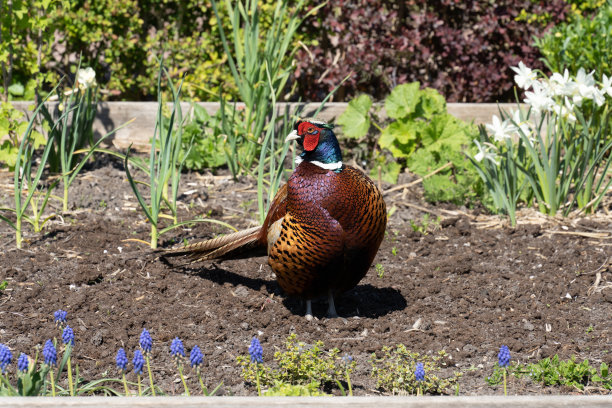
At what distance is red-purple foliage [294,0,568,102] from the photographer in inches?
228

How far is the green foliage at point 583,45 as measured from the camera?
196 inches

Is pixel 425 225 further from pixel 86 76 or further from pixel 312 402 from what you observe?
pixel 312 402

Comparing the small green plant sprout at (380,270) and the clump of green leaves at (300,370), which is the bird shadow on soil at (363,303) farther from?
the clump of green leaves at (300,370)

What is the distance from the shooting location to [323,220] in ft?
9.92

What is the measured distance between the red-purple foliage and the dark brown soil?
171cm

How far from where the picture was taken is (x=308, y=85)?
6.16m

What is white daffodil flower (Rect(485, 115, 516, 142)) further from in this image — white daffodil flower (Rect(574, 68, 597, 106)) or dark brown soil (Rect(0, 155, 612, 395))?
dark brown soil (Rect(0, 155, 612, 395))

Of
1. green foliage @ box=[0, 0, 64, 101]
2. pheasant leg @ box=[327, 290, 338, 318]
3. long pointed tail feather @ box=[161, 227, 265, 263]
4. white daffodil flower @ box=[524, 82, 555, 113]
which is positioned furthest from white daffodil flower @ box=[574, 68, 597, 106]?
green foliage @ box=[0, 0, 64, 101]

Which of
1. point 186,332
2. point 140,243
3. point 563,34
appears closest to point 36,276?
point 140,243

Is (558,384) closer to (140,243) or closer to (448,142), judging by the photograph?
(140,243)

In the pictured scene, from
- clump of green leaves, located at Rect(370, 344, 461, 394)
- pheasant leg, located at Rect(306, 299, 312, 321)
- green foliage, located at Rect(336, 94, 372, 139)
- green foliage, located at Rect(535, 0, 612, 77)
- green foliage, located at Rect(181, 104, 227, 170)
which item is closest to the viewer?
clump of green leaves, located at Rect(370, 344, 461, 394)

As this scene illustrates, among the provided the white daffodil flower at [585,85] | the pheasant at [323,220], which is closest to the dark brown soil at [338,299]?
the pheasant at [323,220]

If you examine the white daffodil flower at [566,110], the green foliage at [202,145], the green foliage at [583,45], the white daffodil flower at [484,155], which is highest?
the green foliage at [583,45]

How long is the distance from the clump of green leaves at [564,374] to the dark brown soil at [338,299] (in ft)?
0.11
